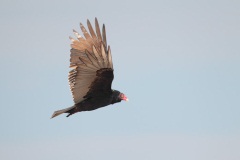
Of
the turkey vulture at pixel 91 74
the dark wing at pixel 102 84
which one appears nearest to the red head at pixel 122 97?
the turkey vulture at pixel 91 74

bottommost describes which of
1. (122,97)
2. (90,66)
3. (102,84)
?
(122,97)

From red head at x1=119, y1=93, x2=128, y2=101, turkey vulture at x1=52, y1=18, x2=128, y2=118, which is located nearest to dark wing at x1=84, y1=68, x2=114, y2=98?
turkey vulture at x1=52, y1=18, x2=128, y2=118

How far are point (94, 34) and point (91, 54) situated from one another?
23.5 inches

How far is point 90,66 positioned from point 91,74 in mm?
274

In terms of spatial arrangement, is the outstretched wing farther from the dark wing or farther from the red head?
the red head

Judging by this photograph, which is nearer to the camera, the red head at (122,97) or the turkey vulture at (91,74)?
the turkey vulture at (91,74)

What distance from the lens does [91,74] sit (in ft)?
59.2

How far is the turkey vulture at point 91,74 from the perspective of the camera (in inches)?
699

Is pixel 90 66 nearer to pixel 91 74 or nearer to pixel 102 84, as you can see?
pixel 91 74

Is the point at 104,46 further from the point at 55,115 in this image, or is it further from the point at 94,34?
the point at 55,115

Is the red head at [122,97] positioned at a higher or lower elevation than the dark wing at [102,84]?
lower

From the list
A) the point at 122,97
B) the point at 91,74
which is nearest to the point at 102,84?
the point at 91,74

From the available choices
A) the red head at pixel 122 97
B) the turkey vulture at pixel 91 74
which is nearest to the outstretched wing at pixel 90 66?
the turkey vulture at pixel 91 74

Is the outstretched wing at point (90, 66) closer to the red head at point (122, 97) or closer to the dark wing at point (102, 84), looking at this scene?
the dark wing at point (102, 84)
